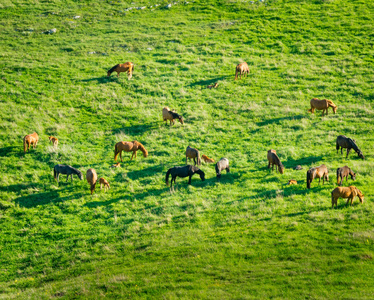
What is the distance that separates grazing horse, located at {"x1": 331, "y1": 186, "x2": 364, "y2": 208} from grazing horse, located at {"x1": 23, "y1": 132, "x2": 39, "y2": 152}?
2041 centimetres

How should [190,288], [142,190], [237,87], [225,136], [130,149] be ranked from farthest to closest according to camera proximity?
[237,87]
[225,136]
[130,149]
[142,190]
[190,288]

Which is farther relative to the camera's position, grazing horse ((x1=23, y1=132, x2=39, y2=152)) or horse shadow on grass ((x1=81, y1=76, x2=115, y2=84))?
horse shadow on grass ((x1=81, y1=76, x2=115, y2=84))

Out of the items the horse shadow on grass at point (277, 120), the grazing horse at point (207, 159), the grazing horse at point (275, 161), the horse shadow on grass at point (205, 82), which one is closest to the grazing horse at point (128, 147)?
the grazing horse at point (207, 159)

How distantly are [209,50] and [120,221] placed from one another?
30.0m

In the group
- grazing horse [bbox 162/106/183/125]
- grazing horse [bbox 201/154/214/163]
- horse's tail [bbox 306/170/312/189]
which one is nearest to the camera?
horse's tail [bbox 306/170/312/189]

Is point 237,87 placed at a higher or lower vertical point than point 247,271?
higher

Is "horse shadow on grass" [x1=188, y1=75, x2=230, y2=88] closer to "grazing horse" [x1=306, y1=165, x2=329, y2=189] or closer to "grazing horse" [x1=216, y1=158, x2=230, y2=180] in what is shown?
"grazing horse" [x1=216, y1=158, x2=230, y2=180]

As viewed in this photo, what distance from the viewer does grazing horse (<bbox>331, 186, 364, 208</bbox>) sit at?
17.6 m

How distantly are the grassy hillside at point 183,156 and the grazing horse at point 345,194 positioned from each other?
0.46 metres

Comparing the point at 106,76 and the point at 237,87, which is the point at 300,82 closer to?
the point at 237,87

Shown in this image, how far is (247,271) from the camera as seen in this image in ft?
48.3

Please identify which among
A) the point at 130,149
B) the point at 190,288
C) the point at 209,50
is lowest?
the point at 190,288

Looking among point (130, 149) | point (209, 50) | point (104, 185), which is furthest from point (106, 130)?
point (209, 50)

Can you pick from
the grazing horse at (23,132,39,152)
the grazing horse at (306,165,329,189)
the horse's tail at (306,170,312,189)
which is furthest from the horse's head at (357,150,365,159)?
the grazing horse at (23,132,39,152)
